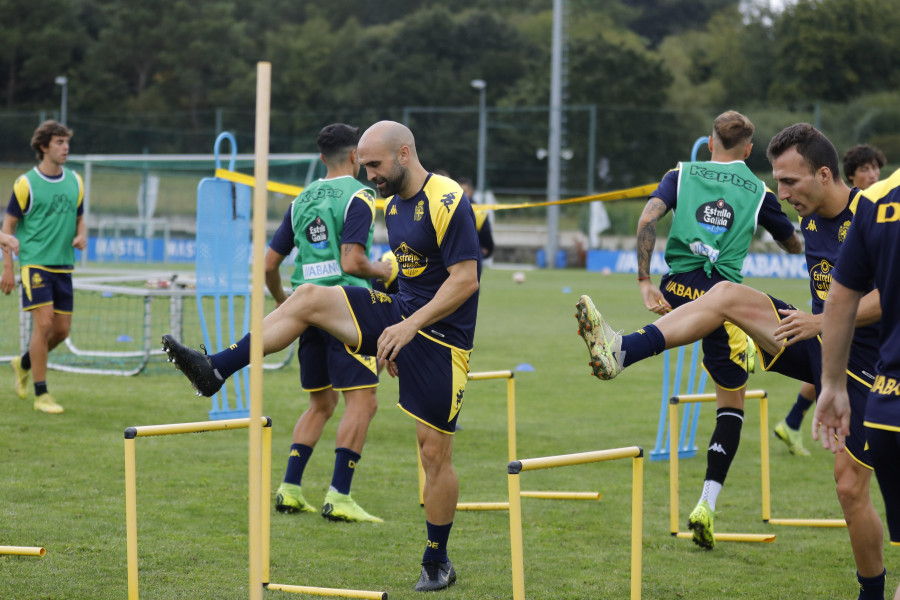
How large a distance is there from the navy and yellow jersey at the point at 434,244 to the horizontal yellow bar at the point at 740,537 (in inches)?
76.5

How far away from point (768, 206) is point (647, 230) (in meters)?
0.75

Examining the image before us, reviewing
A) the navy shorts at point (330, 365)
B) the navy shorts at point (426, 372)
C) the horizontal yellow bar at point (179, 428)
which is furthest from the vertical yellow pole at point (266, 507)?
the navy shorts at point (330, 365)

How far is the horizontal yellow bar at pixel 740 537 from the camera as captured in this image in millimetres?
5934

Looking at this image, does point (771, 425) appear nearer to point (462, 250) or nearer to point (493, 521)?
point (493, 521)

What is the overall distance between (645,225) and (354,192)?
1.78 meters

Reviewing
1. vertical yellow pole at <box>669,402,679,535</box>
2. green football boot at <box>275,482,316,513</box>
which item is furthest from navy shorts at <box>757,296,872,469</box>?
green football boot at <box>275,482,316,513</box>

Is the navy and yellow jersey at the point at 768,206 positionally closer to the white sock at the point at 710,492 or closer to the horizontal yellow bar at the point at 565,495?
the white sock at the point at 710,492

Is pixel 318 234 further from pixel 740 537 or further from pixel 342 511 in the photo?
pixel 740 537

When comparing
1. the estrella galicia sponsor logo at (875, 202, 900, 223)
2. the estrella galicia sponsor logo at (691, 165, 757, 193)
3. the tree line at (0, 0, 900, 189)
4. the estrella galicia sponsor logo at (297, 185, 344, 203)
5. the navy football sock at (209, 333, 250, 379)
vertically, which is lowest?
the navy football sock at (209, 333, 250, 379)

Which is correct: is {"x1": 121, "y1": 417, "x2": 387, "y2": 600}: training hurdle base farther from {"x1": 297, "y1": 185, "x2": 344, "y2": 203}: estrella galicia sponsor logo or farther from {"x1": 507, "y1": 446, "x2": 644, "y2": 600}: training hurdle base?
{"x1": 297, "y1": 185, "x2": 344, "y2": 203}: estrella galicia sponsor logo

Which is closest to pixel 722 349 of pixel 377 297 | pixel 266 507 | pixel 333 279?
pixel 377 297

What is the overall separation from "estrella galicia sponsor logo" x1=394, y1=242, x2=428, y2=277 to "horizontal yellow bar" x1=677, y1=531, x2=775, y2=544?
2296 millimetres

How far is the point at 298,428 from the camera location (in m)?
6.49

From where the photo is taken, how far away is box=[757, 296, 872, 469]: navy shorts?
14.0 feet
